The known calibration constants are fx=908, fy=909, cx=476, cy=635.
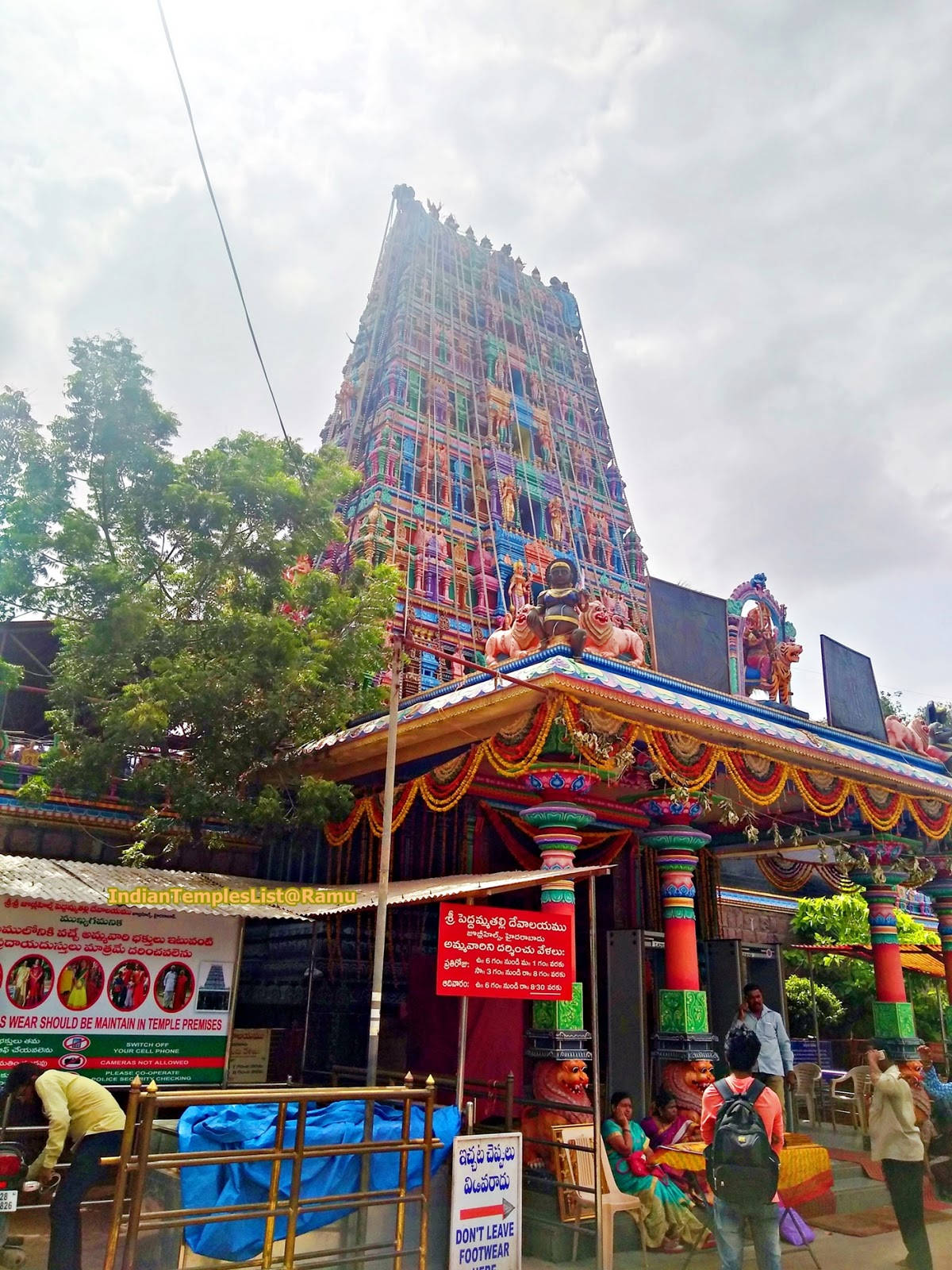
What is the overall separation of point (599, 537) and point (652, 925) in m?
23.1

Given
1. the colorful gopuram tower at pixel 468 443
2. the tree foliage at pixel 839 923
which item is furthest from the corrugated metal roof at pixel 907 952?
the colorful gopuram tower at pixel 468 443

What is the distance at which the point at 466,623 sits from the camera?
90.6 ft

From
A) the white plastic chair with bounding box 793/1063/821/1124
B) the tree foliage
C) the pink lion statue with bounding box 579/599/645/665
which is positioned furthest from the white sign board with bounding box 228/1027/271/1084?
the tree foliage

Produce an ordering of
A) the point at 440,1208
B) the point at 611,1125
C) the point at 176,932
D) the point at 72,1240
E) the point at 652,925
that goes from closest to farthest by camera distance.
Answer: the point at 72,1240 < the point at 440,1208 < the point at 611,1125 < the point at 176,932 < the point at 652,925

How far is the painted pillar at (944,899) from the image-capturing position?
44.3 feet

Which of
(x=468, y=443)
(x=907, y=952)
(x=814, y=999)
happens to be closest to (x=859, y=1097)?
(x=814, y=999)

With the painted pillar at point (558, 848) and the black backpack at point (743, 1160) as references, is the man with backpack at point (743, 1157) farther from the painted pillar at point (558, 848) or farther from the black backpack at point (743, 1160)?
the painted pillar at point (558, 848)

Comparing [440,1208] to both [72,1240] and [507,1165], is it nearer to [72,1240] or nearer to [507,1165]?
[507,1165]

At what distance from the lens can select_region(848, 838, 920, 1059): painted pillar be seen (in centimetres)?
1234

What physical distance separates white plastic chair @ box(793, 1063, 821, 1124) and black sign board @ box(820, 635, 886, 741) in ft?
18.1

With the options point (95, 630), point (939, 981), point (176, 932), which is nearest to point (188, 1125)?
point (176, 932)

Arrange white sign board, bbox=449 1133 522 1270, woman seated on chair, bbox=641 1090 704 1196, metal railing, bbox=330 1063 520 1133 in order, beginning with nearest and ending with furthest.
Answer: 1. white sign board, bbox=449 1133 522 1270
2. metal railing, bbox=330 1063 520 1133
3. woman seated on chair, bbox=641 1090 704 1196

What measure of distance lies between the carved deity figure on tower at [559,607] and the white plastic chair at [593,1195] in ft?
14.2

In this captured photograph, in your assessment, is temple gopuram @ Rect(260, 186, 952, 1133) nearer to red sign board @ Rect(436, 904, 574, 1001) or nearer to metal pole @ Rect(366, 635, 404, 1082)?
metal pole @ Rect(366, 635, 404, 1082)
